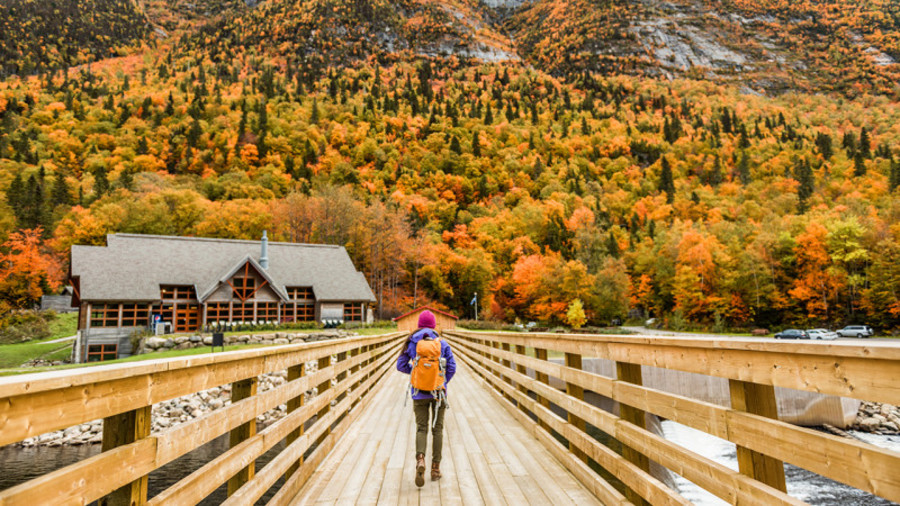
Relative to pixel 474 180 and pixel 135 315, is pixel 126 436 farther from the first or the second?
pixel 474 180

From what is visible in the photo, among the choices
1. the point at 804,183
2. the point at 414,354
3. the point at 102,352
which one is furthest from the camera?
the point at 804,183

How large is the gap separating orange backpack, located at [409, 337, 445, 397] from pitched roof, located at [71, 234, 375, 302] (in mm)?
33815

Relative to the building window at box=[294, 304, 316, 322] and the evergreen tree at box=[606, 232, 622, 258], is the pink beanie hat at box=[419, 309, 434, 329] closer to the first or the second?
the building window at box=[294, 304, 316, 322]

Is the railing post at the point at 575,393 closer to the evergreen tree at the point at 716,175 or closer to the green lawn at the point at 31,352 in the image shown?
the green lawn at the point at 31,352

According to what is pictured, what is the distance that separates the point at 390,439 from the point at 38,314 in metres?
52.1

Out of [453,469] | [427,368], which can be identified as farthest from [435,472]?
[427,368]

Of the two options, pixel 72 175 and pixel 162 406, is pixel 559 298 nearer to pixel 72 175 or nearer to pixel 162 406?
pixel 162 406

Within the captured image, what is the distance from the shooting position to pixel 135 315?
3184cm

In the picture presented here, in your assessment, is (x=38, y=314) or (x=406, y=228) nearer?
(x=38, y=314)

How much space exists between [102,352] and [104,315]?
2499 mm

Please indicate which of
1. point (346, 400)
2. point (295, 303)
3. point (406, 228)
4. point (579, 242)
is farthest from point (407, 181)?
point (346, 400)

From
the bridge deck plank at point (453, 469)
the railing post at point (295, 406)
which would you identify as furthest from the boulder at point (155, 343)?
the railing post at point (295, 406)

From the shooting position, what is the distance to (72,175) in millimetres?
78750

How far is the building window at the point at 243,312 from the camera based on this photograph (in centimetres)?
3562
